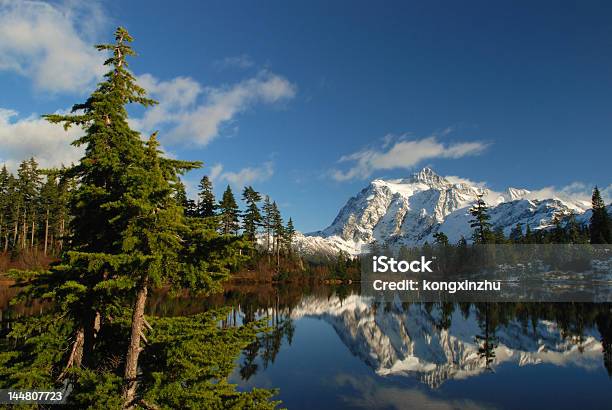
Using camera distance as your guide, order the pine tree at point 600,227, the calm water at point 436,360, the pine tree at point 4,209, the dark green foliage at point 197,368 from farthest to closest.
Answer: the pine tree at point 600,227 < the pine tree at point 4,209 < the calm water at point 436,360 < the dark green foliage at point 197,368

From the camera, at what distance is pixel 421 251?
121562 millimetres

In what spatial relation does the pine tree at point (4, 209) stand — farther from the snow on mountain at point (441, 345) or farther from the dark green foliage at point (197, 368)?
the dark green foliage at point (197, 368)

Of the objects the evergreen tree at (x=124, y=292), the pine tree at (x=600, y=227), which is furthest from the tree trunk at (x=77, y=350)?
the pine tree at (x=600, y=227)

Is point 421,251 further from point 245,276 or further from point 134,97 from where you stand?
point 134,97

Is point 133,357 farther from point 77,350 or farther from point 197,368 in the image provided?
point 77,350

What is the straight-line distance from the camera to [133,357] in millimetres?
8438

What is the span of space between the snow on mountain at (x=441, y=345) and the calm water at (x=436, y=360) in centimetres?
7

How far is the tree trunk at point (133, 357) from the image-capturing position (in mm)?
7978

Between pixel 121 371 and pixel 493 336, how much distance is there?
29366 millimetres

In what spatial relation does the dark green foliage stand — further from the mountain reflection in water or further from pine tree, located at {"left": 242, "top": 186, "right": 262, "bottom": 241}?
pine tree, located at {"left": 242, "top": 186, "right": 262, "bottom": 241}

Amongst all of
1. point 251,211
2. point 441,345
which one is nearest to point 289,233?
point 251,211

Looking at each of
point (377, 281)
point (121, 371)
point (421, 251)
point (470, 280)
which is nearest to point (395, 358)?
point (121, 371)

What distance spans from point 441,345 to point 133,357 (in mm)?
25445

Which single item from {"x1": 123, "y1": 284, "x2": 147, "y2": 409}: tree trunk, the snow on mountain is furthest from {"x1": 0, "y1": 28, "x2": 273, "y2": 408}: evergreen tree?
the snow on mountain
